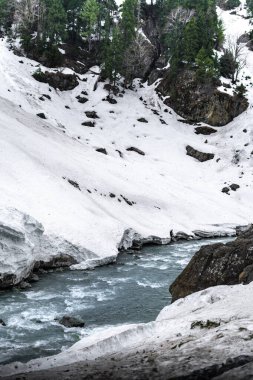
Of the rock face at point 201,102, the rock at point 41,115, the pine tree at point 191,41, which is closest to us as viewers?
the rock at point 41,115

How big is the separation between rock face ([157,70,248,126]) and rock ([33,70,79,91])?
18.9 meters

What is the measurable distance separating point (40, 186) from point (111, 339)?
23.2 meters

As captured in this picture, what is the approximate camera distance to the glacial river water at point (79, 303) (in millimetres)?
14766

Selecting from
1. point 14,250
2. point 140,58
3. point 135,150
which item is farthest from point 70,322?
point 140,58

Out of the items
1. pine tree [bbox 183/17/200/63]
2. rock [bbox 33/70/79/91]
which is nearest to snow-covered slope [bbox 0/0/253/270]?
rock [bbox 33/70/79/91]

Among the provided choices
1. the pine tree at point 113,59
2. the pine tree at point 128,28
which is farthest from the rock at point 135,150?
the pine tree at point 128,28

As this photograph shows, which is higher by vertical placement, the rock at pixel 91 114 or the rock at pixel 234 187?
the rock at pixel 91 114

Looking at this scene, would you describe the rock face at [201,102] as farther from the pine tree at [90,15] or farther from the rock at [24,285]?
the rock at [24,285]

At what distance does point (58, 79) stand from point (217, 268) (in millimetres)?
67140

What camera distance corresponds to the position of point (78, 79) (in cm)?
7956

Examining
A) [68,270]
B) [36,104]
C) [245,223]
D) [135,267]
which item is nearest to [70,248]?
[68,270]

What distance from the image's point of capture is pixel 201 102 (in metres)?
72.3

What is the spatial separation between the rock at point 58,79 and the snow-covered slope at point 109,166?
1323 mm

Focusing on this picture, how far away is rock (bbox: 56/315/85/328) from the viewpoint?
53.7 feet
